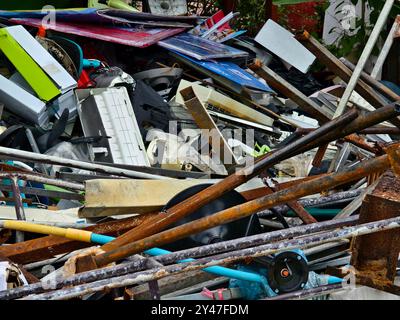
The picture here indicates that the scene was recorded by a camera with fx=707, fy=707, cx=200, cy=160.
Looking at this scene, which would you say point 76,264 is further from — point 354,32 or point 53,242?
point 354,32

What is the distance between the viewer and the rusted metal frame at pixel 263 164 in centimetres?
244

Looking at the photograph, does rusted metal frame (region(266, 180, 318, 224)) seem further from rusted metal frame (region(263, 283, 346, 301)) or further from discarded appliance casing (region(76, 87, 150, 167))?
discarded appliance casing (region(76, 87, 150, 167))

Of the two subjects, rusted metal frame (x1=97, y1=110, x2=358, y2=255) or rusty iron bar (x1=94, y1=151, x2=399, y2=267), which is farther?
rusted metal frame (x1=97, y1=110, x2=358, y2=255)

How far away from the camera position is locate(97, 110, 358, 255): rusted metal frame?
8.13 ft

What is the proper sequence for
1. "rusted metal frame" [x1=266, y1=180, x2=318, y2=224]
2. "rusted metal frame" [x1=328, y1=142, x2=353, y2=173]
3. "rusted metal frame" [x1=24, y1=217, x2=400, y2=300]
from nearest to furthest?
"rusted metal frame" [x1=24, y1=217, x2=400, y2=300]
"rusted metal frame" [x1=266, y1=180, x2=318, y2=224]
"rusted metal frame" [x1=328, y1=142, x2=353, y2=173]

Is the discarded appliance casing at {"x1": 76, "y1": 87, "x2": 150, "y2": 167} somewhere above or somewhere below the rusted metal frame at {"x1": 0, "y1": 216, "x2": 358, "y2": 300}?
above

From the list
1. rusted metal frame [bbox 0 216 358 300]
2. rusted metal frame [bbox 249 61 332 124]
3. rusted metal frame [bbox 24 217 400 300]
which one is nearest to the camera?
rusted metal frame [bbox 24 217 400 300]

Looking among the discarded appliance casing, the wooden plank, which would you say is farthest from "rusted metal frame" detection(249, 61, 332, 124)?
the discarded appliance casing

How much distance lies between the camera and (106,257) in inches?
99.7

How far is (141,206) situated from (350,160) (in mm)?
1902

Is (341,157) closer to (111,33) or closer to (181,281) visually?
(181,281)

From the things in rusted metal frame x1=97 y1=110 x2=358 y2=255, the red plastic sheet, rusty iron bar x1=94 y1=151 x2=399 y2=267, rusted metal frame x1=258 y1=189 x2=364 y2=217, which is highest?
the red plastic sheet

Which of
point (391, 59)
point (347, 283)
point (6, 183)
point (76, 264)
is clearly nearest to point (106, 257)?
point (76, 264)

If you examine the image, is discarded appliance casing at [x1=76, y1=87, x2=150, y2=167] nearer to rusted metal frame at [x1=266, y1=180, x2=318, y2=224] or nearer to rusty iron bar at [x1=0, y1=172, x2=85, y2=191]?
rusty iron bar at [x1=0, y1=172, x2=85, y2=191]
